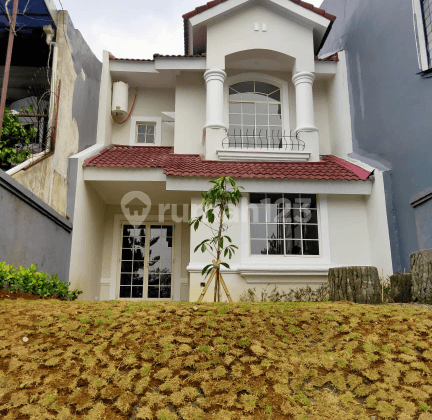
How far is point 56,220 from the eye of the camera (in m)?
8.53

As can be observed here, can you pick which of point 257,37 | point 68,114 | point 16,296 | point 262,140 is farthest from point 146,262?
point 257,37

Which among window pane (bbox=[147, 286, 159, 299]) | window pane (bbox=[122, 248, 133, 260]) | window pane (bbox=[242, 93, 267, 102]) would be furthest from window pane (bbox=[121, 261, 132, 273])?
window pane (bbox=[242, 93, 267, 102])

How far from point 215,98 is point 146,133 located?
2.67 meters

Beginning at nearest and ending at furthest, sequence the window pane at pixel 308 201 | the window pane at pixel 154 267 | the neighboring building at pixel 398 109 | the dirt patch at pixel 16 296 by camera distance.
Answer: the dirt patch at pixel 16 296 < the neighboring building at pixel 398 109 < the window pane at pixel 308 201 < the window pane at pixel 154 267

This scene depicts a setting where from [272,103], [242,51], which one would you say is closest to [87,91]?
[242,51]

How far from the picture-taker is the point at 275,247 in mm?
10180

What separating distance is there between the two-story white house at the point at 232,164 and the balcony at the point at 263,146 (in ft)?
0.12

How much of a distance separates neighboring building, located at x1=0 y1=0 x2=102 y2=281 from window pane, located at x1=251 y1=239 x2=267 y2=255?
4.24 metres

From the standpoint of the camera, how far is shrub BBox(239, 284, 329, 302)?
936 cm

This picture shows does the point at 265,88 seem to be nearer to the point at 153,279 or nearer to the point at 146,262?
the point at 146,262

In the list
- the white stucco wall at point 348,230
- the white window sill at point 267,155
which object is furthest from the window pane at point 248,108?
the white stucco wall at point 348,230

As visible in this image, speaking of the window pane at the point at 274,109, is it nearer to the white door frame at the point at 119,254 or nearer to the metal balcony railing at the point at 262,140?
the metal balcony railing at the point at 262,140

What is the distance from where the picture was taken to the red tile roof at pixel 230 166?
10070 mm

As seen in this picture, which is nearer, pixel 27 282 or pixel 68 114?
pixel 27 282
